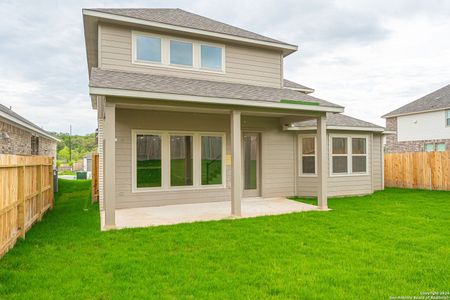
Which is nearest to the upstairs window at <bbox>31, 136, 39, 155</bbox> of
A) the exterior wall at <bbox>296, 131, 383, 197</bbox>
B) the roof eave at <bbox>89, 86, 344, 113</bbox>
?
the roof eave at <bbox>89, 86, 344, 113</bbox>

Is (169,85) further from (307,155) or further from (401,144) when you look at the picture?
(401,144)

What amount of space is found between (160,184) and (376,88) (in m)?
23.7

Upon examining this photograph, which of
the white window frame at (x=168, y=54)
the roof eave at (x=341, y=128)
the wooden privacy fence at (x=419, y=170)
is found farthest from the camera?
the wooden privacy fence at (x=419, y=170)

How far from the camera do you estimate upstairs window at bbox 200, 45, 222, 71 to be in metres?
9.47

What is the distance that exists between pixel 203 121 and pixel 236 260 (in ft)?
19.3

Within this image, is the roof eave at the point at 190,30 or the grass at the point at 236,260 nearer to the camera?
the grass at the point at 236,260

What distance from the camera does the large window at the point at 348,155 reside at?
36.7 feet

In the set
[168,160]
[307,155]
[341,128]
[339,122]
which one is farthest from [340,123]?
[168,160]

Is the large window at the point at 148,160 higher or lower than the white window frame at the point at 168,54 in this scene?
lower

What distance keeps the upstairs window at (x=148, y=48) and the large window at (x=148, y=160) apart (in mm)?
2236

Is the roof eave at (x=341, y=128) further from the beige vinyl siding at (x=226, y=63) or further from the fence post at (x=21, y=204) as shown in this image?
the fence post at (x=21, y=204)

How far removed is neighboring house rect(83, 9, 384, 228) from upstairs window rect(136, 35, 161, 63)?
0.03 m

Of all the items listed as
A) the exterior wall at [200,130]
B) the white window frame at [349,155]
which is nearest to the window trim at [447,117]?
the white window frame at [349,155]

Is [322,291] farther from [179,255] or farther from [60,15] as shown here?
[60,15]
